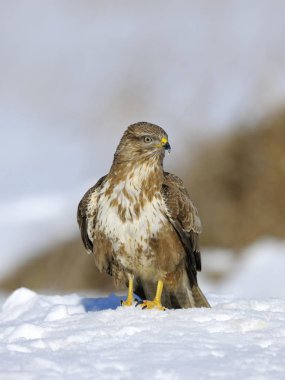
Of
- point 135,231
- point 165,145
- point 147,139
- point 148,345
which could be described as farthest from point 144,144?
point 148,345

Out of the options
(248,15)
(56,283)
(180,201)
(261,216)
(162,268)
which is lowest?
(56,283)

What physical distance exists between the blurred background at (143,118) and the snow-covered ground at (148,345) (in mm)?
8867

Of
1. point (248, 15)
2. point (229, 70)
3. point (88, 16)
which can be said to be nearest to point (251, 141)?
point (229, 70)

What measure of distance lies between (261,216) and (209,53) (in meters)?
13.2

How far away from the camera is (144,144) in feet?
29.0

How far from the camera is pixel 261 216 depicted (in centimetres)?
1872

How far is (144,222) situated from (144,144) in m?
0.80

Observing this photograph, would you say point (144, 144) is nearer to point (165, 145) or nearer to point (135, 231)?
point (165, 145)

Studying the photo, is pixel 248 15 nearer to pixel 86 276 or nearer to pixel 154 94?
Answer: pixel 154 94

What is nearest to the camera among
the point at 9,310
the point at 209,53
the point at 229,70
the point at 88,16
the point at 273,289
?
the point at 9,310

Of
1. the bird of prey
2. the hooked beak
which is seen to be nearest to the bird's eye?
the bird of prey

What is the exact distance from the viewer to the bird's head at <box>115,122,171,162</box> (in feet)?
28.9

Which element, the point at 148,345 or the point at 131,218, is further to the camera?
the point at 131,218

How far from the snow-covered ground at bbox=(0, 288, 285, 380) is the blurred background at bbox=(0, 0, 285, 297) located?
8867 mm
